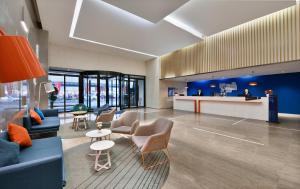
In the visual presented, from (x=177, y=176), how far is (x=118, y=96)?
29.2 feet

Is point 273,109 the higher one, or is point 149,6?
point 149,6

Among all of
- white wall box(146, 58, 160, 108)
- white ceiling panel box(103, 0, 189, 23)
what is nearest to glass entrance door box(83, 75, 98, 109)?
white wall box(146, 58, 160, 108)

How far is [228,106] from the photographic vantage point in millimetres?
8016

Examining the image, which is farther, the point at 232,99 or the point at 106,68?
the point at 106,68

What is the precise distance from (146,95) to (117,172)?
10744 mm

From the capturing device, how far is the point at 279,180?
218cm

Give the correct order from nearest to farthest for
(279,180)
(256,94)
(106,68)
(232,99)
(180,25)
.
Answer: (279,180)
(180,25)
(232,99)
(256,94)
(106,68)

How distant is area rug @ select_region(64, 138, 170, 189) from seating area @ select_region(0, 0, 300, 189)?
0.07 ft

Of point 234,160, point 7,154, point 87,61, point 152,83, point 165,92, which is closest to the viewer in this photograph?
point 7,154

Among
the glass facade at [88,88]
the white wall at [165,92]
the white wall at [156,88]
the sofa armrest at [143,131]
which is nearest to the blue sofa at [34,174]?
the sofa armrest at [143,131]

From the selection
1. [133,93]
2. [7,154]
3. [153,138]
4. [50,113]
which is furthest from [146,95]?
[7,154]

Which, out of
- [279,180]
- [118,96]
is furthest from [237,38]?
[118,96]

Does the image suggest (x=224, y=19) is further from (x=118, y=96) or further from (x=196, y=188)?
(x=118, y=96)

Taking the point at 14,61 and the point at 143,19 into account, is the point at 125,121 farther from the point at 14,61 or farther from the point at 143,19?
the point at 143,19
